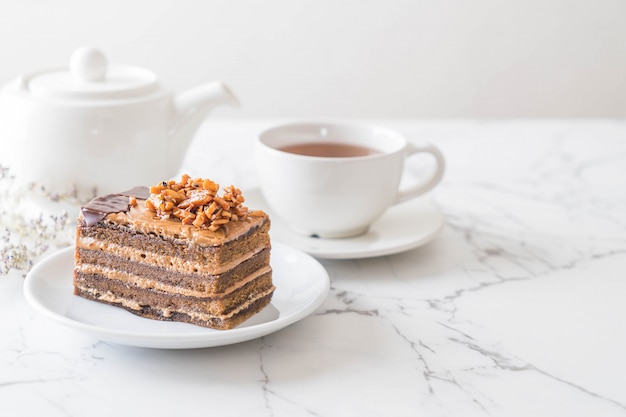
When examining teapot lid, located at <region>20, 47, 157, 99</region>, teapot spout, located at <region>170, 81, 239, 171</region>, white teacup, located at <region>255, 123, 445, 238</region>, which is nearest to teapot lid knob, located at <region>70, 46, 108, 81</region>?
teapot lid, located at <region>20, 47, 157, 99</region>

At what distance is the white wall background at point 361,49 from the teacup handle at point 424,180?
159 centimetres

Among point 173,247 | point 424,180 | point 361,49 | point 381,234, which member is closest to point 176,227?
point 173,247

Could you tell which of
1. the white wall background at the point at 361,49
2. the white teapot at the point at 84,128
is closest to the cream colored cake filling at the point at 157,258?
the white teapot at the point at 84,128

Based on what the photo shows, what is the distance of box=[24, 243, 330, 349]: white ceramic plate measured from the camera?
1.07 meters

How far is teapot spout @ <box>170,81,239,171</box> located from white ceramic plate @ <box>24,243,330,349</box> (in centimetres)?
40

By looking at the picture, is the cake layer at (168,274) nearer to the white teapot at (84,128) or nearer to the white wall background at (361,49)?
the white teapot at (84,128)

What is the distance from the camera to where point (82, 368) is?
110 cm

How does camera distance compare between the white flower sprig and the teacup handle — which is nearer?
the white flower sprig

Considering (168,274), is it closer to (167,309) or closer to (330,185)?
(167,309)

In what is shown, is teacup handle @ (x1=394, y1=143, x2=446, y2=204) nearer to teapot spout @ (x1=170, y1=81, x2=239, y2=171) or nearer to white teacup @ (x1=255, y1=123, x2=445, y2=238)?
white teacup @ (x1=255, y1=123, x2=445, y2=238)

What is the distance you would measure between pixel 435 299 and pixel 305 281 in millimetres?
238

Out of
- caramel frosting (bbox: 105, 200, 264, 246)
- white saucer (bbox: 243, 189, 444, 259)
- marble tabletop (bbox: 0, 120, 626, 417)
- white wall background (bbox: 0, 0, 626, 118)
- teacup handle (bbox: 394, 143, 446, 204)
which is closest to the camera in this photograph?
marble tabletop (bbox: 0, 120, 626, 417)

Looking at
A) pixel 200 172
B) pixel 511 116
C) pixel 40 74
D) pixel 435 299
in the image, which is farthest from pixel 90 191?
pixel 511 116

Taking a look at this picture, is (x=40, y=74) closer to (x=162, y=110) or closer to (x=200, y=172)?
(x=162, y=110)
